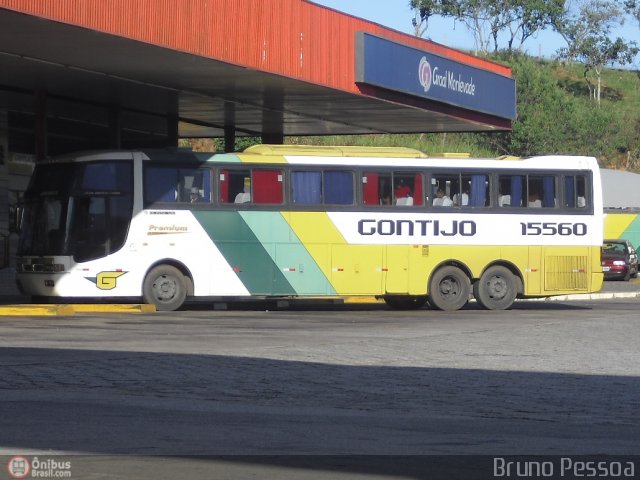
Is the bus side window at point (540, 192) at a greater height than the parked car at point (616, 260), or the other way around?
the bus side window at point (540, 192)

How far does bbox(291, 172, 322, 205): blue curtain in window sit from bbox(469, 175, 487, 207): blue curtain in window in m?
3.64

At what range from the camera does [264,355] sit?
15.5 metres

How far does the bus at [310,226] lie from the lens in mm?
26016

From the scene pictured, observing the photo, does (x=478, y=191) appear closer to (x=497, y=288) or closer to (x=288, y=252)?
(x=497, y=288)

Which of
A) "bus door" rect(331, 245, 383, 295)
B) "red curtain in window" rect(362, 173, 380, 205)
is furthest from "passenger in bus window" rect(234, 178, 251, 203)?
"red curtain in window" rect(362, 173, 380, 205)

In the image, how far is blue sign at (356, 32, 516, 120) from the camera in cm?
2914

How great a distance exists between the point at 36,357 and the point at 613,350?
784cm

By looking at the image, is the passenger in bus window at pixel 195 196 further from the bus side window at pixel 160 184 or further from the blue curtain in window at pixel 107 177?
the blue curtain in window at pixel 107 177

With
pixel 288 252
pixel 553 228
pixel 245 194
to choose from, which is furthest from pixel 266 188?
pixel 553 228

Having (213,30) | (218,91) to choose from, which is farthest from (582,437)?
(218,91)

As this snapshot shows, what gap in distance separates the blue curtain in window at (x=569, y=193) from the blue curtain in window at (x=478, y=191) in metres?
2.00

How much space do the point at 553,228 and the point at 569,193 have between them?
954 mm

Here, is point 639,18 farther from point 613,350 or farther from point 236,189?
point 613,350

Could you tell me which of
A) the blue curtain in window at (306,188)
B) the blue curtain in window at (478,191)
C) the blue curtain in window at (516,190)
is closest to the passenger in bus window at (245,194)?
the blue curtain in window at (306,188)
